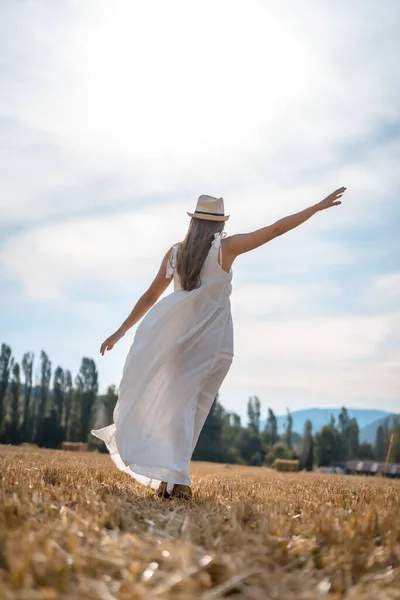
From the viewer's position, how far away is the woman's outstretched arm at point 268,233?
5.58 m

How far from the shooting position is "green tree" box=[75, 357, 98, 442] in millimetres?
60481

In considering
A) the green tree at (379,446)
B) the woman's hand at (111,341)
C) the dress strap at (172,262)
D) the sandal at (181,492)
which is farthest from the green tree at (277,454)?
the sandal at (181,492)

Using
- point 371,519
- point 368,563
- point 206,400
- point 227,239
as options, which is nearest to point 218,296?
point 227,239

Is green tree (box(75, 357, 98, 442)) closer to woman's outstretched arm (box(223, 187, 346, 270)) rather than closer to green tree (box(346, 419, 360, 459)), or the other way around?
green tree (box(346, 419, 360, 459))

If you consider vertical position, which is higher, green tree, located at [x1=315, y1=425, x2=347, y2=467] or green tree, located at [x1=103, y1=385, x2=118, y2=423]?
green tree, located at [x1=103, y1=385, x2=118, y2=423]

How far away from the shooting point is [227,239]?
568 centimetres

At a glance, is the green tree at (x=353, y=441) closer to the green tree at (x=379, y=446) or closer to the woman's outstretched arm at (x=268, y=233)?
the green tree at (x=379, y=446)

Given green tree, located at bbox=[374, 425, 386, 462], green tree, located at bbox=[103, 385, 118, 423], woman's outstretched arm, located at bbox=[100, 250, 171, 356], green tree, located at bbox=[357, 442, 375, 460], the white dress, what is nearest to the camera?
the white dress

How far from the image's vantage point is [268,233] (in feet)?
18.4

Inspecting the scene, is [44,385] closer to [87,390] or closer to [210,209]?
[87,390]

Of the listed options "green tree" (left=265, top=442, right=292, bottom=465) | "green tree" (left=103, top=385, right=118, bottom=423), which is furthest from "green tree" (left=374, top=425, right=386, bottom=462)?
"green tree" (left=103, top=385, right=118, bottom=423)

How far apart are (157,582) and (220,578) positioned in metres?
0.25

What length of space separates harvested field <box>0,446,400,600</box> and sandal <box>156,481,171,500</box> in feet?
4.08

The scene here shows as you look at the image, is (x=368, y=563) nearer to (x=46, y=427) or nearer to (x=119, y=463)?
(x=119, y=463)
